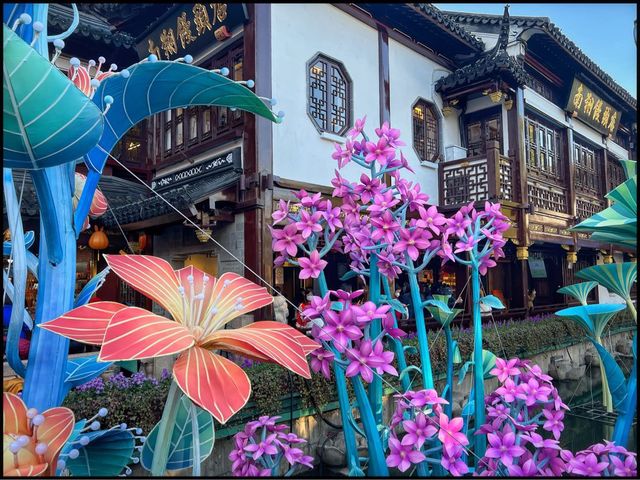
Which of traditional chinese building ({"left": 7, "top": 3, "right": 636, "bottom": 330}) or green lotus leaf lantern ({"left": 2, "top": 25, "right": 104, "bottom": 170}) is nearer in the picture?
green lotus leaf lantern ({"left": 2, "top": 25, "right": 104, "bottom": 170})

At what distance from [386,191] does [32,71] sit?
1.83 metres

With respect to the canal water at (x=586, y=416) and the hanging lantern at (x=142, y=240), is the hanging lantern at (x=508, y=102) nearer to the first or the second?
the canal water at (x=586, y=416)

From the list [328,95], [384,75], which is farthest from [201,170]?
[384,75]

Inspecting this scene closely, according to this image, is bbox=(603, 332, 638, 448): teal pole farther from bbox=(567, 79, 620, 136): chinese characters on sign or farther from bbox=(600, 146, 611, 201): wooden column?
bbox=(600, 146, 611, 201): wooden column

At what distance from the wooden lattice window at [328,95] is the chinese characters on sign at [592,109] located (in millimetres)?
7267

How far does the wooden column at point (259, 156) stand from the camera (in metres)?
6.26

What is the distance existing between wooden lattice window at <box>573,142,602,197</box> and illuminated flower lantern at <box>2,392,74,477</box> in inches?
A: 546

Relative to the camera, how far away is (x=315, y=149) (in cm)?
702

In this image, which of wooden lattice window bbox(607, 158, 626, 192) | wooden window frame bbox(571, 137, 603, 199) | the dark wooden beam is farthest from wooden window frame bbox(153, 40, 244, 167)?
wooden lattice window bbox(607, 158, 626, 192)

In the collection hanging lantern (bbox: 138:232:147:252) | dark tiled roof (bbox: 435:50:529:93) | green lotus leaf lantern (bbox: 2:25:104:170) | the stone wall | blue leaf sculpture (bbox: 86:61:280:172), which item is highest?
dark tiled roof (bbox: 435:50:529:93)

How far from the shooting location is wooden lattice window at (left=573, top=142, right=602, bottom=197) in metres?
12.7

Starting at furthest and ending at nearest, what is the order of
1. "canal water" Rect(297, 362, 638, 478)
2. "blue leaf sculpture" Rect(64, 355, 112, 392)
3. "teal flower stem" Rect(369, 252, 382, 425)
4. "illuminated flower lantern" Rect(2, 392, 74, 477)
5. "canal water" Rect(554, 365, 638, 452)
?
"canal water" Rect(554, 365, 638, 452) → "canal water" Rect(297, 362, 638, 478) → "teal flower stem" Rect(369, 252, 382, 425) → "blue leaf sculpture" Rect(64, 355, 112, 392) → "illuminated flower lantern" Rect(2, 392, 74, 477)

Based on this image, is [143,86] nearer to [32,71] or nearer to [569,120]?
[32,71]

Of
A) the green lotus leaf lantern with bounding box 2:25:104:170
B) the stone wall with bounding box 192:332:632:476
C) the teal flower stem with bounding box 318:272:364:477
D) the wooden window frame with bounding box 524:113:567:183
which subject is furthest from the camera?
the wooden window frame with bounding box 524:113:567:183
